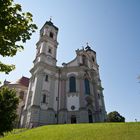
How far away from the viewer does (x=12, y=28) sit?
299 inches

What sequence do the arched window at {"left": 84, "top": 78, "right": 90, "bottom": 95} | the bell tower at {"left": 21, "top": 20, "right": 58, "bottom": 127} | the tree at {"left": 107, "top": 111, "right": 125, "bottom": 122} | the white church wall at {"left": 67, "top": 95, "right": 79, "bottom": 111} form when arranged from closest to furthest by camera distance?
1. the bell tower at {"left": 21, "top": 20, "right": 58, "bottom": 127}
2. the white church wall at {"left": 67, "top": 95, "right": 79, "bottom": 111}
3. the arched window at {"left": 84, "top": 78, "right": 90, "bottom": 95}
4. the tree at {"left": 107, "top": 111, "right": 125, "bottom": 122}

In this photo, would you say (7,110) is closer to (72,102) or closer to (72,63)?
(72,102)

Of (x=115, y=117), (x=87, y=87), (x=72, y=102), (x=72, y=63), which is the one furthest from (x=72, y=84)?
(x=115, y=117)

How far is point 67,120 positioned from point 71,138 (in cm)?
1811

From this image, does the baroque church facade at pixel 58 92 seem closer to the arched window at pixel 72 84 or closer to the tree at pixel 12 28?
the arched window at pixel 72 84

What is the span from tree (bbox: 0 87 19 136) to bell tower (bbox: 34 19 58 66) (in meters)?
20.1

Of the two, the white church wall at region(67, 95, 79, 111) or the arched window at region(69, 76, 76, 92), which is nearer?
the white church wall at region(67, 95, 79, 111)

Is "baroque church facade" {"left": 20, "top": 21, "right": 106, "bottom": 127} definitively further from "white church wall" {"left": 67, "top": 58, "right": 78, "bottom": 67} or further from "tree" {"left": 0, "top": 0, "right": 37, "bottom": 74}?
"tree" {"left": 0, "top": 0, "right": 37, "bottom": 74}

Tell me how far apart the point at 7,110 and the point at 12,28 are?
12543 millimetres

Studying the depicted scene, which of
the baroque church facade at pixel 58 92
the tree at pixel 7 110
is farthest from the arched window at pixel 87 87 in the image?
the tree at pixel 7 110

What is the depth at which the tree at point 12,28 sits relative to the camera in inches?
286

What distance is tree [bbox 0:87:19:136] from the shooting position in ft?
55.6

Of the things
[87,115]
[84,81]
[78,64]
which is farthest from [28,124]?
[78,64]

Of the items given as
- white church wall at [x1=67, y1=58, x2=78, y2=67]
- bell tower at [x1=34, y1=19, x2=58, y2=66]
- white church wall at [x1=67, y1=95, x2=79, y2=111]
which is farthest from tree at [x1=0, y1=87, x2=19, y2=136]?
white church wall at [x1=67, y1=58, x2=78, y2=67]
